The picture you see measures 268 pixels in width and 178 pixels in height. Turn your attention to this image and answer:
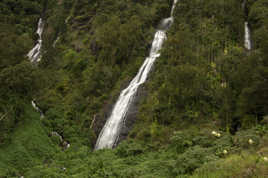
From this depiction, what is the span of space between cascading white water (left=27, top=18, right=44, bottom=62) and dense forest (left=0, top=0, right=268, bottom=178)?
5.83 metres

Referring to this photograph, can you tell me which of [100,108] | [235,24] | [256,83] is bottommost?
[100,108]

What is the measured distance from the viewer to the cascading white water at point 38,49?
42.3m

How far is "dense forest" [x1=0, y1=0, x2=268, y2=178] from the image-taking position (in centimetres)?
1295

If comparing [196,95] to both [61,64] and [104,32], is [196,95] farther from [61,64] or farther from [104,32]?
[61,64]

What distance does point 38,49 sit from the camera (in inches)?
1794

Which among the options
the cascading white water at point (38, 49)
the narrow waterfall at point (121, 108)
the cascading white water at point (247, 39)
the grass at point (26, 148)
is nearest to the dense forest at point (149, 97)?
the grass at point (26, 148)

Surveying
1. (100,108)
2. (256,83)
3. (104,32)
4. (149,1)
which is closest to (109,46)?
(104,32)

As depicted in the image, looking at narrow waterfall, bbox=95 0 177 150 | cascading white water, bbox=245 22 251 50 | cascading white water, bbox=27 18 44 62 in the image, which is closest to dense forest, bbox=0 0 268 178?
cascading white water, bbox=245 22 251 50

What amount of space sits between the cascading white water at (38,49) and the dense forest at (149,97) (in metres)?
5.83

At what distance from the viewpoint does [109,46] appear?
31.3 m

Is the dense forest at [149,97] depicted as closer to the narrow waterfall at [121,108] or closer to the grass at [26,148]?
the grass at [26,148]

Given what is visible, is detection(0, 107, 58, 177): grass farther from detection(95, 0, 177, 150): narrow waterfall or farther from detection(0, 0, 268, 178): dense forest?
detection(95, 0, 177, 150): narrow waterfall

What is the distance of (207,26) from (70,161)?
23092 mm

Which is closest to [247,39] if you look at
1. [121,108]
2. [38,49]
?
[121,108]
